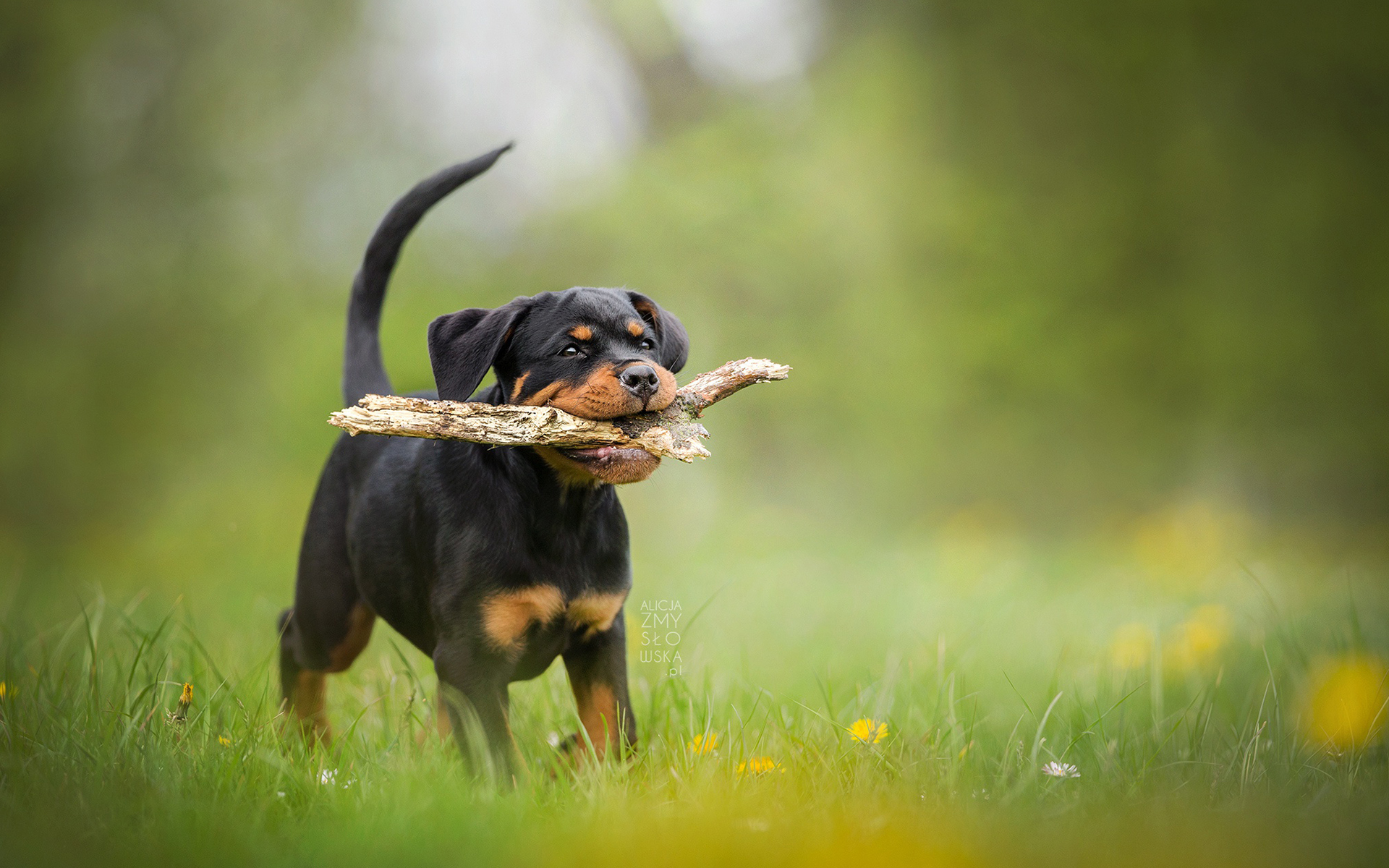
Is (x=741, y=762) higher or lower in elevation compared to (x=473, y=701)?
lower

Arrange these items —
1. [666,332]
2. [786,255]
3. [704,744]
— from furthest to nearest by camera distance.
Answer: [786,255], [666,332], [704,744]

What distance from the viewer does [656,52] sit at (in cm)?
963

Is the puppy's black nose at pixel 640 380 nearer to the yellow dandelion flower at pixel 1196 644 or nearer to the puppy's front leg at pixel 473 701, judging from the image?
the puppy's front leg at pixel 473 701

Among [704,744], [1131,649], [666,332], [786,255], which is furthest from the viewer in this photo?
[786,255]

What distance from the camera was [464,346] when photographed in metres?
2.67

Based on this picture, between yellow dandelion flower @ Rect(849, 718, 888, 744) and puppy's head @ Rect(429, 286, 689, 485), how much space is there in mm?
954

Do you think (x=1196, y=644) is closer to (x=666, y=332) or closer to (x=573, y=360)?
(x=666, y=332)

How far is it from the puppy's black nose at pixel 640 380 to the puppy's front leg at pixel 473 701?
896 millimetres

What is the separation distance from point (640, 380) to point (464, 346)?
589 millimetres

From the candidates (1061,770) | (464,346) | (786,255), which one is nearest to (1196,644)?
(1061,770)

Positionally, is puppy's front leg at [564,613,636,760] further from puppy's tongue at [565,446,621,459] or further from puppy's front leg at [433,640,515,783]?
puppy's tongue at [565,446,621,459]

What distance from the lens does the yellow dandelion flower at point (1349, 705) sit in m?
2.70

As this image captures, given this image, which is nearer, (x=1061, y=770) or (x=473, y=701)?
(x=1061, y=770)

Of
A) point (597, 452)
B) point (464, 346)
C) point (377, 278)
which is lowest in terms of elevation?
point (597, 452)
